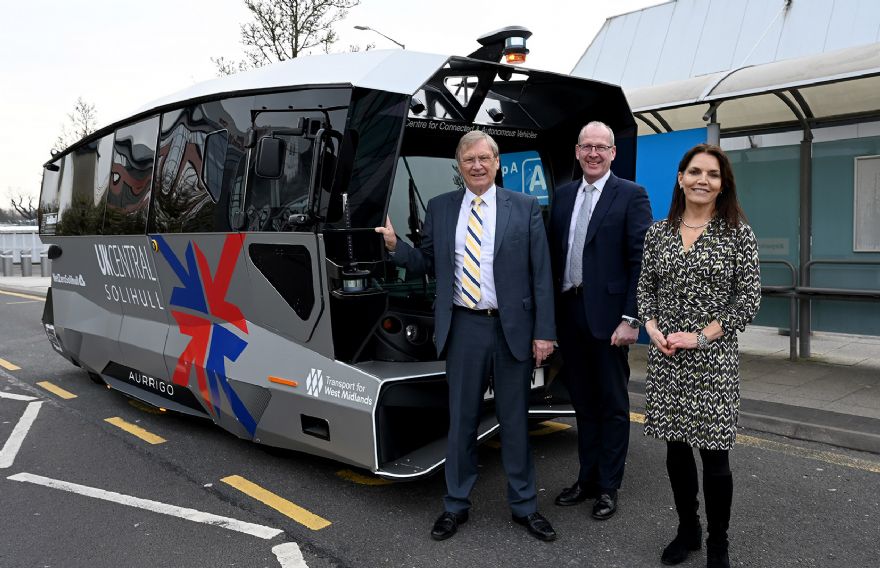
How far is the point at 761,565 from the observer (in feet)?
10.5

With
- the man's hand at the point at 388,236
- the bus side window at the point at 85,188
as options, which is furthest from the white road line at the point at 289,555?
the bus side window at the point at 85,188

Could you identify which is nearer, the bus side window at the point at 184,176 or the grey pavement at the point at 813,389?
the bus side window at the point at 184,176

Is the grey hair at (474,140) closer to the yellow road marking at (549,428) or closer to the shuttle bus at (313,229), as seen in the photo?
the shuttle bus at (313,229)

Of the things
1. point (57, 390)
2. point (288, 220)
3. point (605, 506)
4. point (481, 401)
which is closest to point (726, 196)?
point (481, 401)

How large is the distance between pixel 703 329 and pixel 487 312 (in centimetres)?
104

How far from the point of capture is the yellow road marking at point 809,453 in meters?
4.46

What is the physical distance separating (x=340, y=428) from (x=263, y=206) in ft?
4.50

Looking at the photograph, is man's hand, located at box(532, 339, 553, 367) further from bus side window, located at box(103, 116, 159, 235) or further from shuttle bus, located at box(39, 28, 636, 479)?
bus side window, located at box(103, 116, 159, 235)

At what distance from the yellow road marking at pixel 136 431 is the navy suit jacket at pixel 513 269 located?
2.83m

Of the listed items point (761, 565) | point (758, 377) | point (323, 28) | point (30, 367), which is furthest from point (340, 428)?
point (323, 28)

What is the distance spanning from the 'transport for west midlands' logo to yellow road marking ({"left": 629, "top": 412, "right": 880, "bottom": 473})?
299 centimetres

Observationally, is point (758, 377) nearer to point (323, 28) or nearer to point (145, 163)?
point (145, 163)

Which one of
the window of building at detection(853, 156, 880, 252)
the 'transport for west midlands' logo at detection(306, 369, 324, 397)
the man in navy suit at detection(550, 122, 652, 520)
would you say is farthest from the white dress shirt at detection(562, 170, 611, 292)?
the window of building at detection(853, 156, 880, 252)

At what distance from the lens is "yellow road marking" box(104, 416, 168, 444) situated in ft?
17.5
